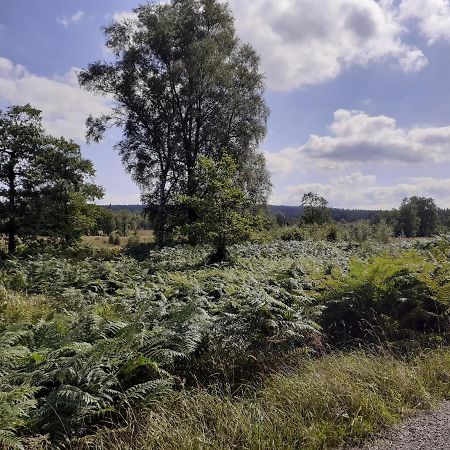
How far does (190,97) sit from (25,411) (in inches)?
936

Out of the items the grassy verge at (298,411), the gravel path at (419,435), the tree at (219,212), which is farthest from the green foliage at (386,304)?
the tree at (219,212)

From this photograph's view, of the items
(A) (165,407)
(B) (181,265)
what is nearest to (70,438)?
(A) (165,407)

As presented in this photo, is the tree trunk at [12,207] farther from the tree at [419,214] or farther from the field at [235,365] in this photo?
the tree at [419,214]

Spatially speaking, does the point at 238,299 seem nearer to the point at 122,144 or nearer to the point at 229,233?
the point at 229,233

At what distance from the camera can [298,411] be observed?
4.03 meters

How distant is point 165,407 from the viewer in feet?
13.7

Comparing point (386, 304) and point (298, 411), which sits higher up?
point (386, 304)

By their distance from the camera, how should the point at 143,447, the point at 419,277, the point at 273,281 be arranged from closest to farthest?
the point at 143,447 → the point at 419,277 → the point at 273,281

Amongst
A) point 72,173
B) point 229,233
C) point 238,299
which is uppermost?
point 72,173

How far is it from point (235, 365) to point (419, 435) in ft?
7.18

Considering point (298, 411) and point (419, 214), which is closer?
point (298, 411)

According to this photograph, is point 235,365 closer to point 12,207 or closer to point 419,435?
point 419,435

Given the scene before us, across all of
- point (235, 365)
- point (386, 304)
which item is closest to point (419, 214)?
point (386, 304)

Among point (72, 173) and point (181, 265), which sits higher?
point (72, 173)
